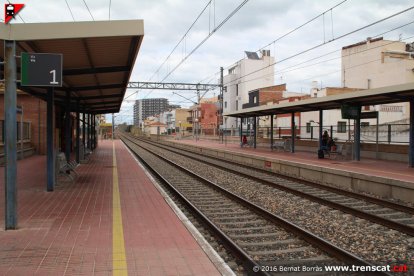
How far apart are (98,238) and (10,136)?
7.14ft

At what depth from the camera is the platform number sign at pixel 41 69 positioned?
6649mm

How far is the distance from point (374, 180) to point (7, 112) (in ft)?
32.1

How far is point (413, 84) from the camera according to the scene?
13438mm

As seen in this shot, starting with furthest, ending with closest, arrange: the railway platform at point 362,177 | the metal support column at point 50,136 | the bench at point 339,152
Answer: the bench at point 339,152
the railway platform at point 362,177
the metal support column at point 50,136

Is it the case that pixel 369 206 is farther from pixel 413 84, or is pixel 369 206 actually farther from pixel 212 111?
pixel 212 111

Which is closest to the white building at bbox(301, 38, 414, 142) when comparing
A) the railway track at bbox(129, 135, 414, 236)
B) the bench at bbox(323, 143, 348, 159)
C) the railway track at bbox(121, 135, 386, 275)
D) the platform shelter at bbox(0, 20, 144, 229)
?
the bench at bbox(323, 143, 348, 159)

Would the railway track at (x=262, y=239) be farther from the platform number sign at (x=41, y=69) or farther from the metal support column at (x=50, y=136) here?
the platform number sign at (x=41, y=69)

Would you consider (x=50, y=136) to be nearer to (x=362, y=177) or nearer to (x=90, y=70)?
(x=90, y=70)

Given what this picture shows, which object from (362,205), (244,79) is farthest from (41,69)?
(244,79)

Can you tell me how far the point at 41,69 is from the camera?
6738 millimetres

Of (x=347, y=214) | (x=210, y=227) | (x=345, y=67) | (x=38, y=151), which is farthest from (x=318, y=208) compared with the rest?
(x=345, y=67)

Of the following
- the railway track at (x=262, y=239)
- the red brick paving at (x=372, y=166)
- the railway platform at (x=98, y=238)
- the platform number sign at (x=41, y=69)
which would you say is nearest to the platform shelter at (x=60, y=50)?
the platform number sign at (x=41, y=69)

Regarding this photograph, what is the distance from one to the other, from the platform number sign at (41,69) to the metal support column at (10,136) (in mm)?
204

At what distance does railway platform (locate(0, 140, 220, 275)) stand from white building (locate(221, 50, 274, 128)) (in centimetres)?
6899
